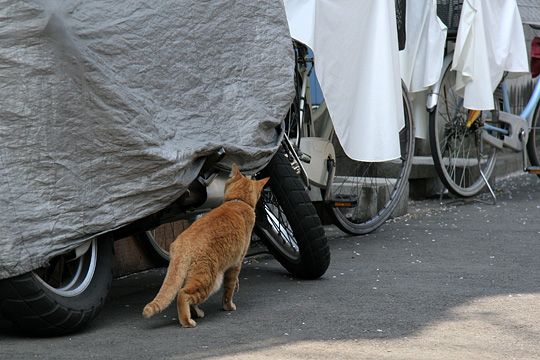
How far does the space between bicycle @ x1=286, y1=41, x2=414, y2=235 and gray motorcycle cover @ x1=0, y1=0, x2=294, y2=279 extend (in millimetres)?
837

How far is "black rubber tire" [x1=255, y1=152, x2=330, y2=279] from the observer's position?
5289mm

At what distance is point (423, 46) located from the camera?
25.1 ft

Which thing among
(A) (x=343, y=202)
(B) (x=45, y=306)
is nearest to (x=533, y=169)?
(A) (x=343, y=202)

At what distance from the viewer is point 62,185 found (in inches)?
166

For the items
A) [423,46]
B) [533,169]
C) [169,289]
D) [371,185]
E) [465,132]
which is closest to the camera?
[169,289]

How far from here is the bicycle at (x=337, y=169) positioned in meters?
6.41

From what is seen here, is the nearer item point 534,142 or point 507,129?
point 507,129

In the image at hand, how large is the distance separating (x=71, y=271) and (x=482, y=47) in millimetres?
4285

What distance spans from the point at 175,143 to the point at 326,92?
5.90 feet

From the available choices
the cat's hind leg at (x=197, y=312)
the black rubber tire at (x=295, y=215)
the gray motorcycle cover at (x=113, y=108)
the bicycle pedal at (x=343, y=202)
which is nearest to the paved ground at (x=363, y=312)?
the cat's hind leg at (x=197, y=312)

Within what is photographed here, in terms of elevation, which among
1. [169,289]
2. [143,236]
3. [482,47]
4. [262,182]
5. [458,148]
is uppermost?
[482,47]

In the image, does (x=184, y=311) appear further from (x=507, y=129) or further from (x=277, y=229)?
(x=507, y=129)

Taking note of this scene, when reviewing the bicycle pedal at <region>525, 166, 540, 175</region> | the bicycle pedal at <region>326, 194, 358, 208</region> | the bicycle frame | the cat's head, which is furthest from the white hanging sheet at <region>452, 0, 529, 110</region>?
the cat's head

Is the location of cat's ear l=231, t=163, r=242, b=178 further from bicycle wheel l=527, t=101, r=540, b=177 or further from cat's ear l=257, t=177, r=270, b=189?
bicycle wheel l=527, t=101, r=540, b=177
